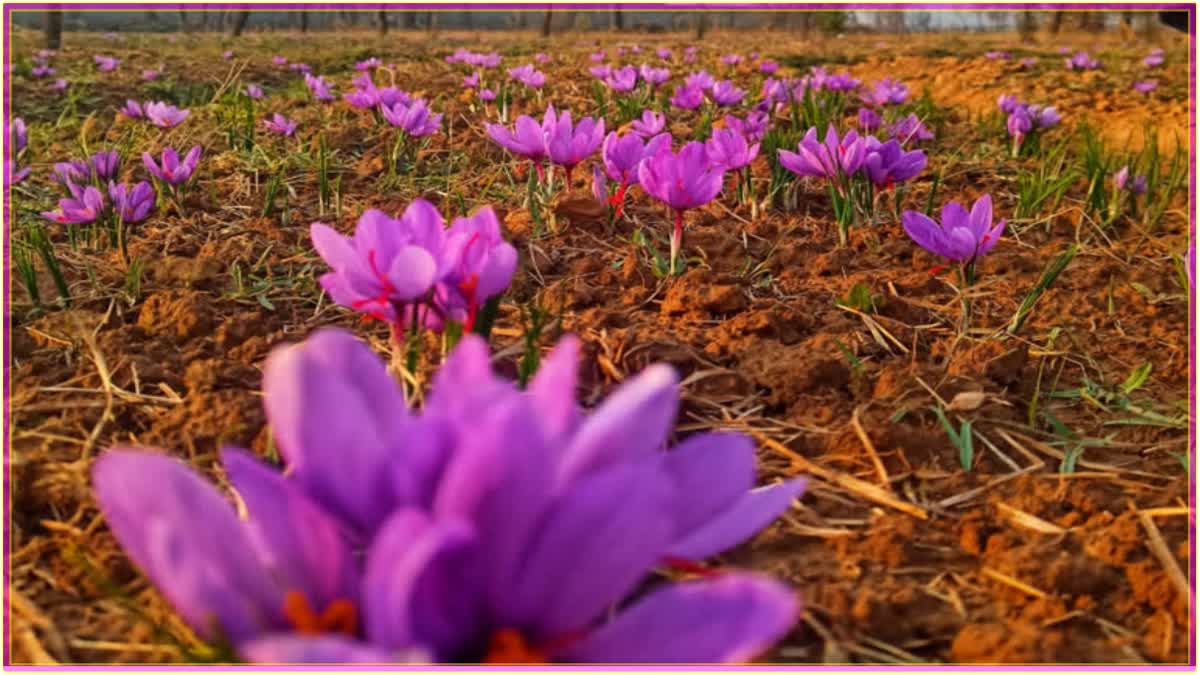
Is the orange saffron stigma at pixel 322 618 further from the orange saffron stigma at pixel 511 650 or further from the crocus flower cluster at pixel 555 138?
the crocus flower cluster at pixel 555 138

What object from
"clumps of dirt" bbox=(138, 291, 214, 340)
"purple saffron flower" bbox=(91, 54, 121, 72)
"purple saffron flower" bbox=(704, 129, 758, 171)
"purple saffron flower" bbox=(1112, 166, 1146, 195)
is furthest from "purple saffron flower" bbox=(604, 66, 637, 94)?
"purple saffron flower" bbox=(91, 54, 121, 72)

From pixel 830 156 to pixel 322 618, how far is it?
191cm

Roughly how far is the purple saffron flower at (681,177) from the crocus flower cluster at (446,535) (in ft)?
4.29

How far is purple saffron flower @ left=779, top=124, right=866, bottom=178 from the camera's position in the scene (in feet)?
7.33

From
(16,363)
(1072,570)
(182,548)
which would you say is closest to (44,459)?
(16,363)

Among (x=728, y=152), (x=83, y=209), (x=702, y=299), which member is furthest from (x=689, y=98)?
(x=83, y=209)

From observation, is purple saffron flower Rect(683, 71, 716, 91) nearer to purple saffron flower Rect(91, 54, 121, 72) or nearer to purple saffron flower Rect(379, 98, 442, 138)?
purple saffron flower Rect(379, 98, 442, 138)

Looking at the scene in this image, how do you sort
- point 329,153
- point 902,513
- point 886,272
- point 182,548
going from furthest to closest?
point 329,153, point 886,272, point 902,513, point 182,548

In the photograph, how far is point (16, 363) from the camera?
167 centimetres

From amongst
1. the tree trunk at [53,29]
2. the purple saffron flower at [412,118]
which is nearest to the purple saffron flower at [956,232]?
the purple saffron flower at [412,118]

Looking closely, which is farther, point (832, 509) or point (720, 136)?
point (720, 136)

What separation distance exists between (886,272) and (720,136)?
1.76 ft

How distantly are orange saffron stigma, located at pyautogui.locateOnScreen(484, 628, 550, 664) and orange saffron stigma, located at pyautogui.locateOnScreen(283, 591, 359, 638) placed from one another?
0.09 meters

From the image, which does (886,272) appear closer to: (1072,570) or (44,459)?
(1072,570)
